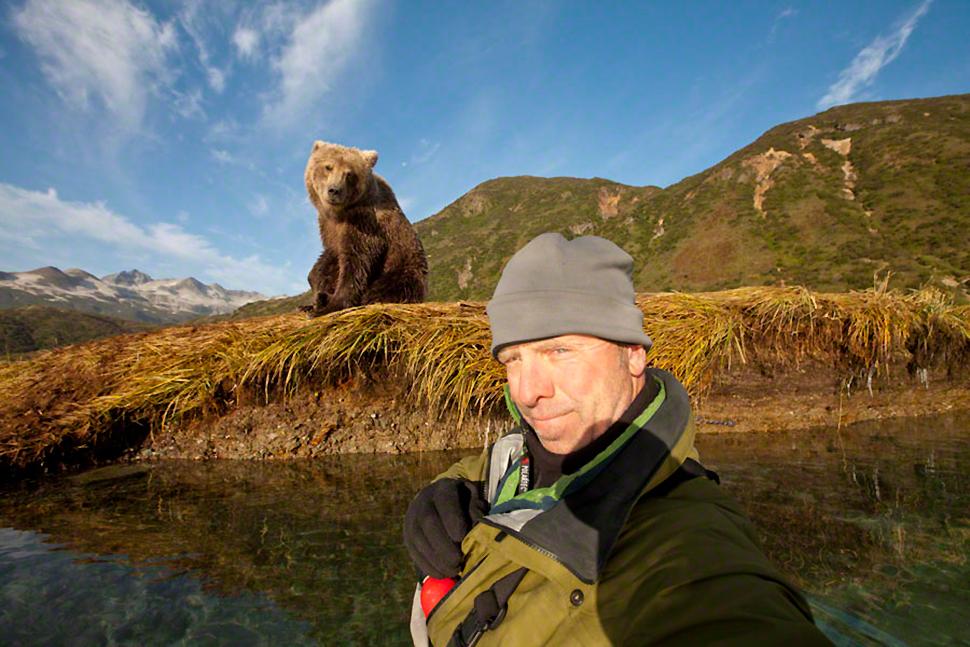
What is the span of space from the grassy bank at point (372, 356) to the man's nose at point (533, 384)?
3.05 metres

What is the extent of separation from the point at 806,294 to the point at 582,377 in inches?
194

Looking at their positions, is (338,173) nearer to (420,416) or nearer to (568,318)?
(420,416)

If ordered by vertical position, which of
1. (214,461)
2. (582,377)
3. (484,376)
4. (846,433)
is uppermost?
(582,377)

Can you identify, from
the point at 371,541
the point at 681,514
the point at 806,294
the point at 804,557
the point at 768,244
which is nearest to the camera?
the point at 681,514

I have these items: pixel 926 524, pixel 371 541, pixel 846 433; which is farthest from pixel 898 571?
pixel 846 433

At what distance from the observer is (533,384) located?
150 cm

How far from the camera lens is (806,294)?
4969 millimetres

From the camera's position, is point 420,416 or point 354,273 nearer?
point 420,416

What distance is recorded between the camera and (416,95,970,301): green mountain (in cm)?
2556

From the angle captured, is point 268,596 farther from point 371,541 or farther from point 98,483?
point 98,483

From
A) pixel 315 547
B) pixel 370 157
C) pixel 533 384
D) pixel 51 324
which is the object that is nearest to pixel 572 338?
pixel 533 384

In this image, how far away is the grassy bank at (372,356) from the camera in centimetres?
423

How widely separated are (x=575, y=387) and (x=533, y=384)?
148mm

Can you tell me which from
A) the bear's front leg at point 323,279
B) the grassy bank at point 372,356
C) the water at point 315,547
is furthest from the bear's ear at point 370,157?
the water at point 315,547
